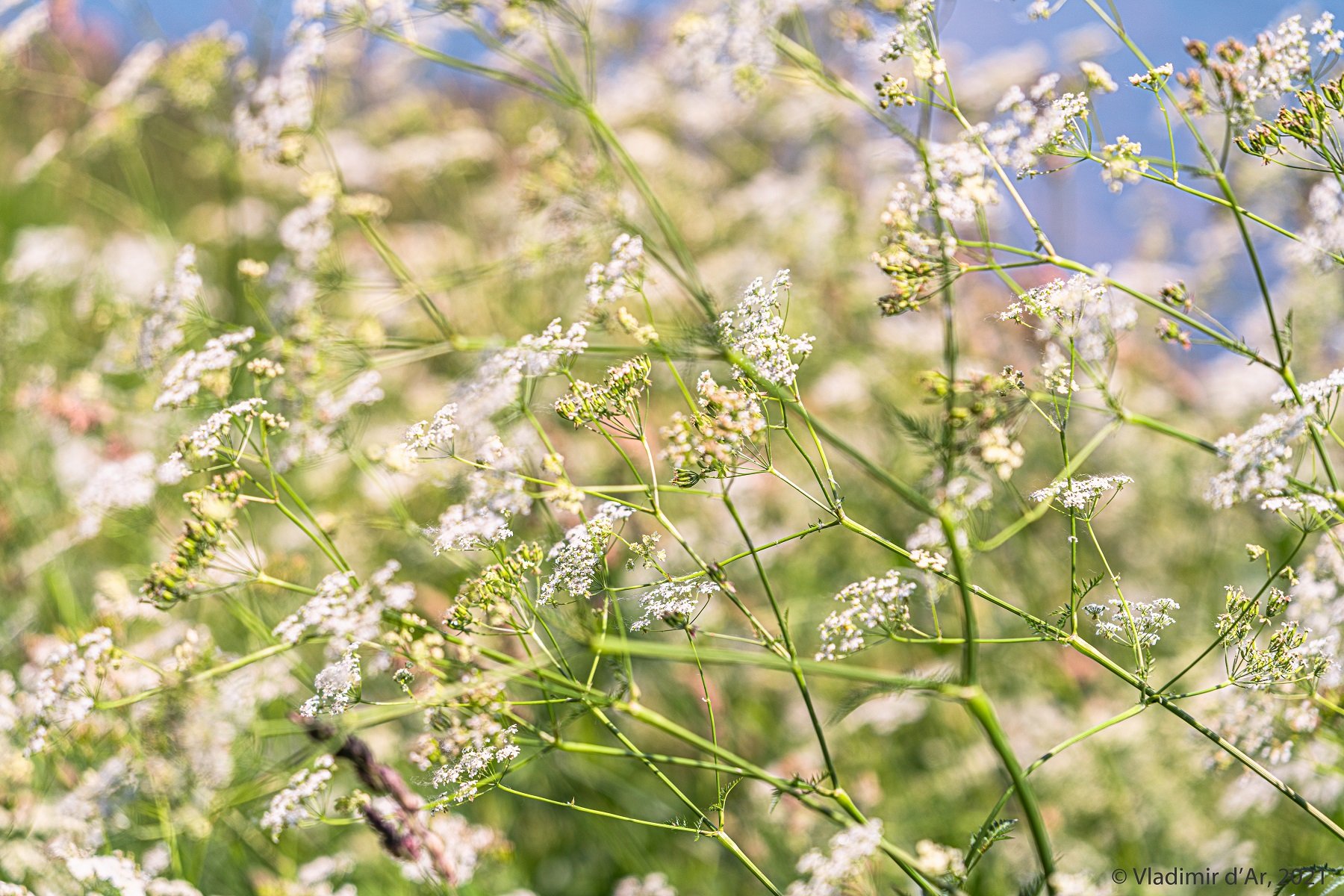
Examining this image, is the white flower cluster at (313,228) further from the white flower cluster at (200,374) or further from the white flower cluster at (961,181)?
the white flower cluster at (961,181)

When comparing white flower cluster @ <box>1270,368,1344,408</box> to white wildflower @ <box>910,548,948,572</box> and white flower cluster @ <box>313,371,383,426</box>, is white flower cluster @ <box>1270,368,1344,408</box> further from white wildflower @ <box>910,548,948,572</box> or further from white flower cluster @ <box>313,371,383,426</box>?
white flower cluster @ <box>313,371,383,426</box>

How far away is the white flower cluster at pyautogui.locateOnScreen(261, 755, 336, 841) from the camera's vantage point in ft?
5.62

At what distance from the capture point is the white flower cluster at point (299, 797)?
1712 mm

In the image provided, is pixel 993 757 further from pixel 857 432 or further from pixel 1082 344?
pixel 1082 344

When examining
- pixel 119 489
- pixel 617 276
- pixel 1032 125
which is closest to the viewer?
pixel 1032 125

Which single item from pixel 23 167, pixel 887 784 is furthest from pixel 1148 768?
pixel 23 167

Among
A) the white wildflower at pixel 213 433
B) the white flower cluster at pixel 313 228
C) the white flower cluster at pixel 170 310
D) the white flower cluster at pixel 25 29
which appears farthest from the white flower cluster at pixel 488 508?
the white flower cluster at pixel 25 29

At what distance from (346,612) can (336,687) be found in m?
0.13

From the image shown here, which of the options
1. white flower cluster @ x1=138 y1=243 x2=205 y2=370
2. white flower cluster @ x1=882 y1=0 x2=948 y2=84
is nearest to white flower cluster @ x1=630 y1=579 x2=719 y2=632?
white flower cluster @ x1=882 y1=0 x2=948 y2=84

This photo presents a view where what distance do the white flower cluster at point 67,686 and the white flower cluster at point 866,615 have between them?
1535 millimetres

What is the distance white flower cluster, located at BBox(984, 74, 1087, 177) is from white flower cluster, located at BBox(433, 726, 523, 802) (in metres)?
1.40

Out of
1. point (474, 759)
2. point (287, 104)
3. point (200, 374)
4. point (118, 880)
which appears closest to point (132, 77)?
point (287, 104)

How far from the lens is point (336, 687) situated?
1680 mm

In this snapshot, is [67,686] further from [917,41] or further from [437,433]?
[917,41]
